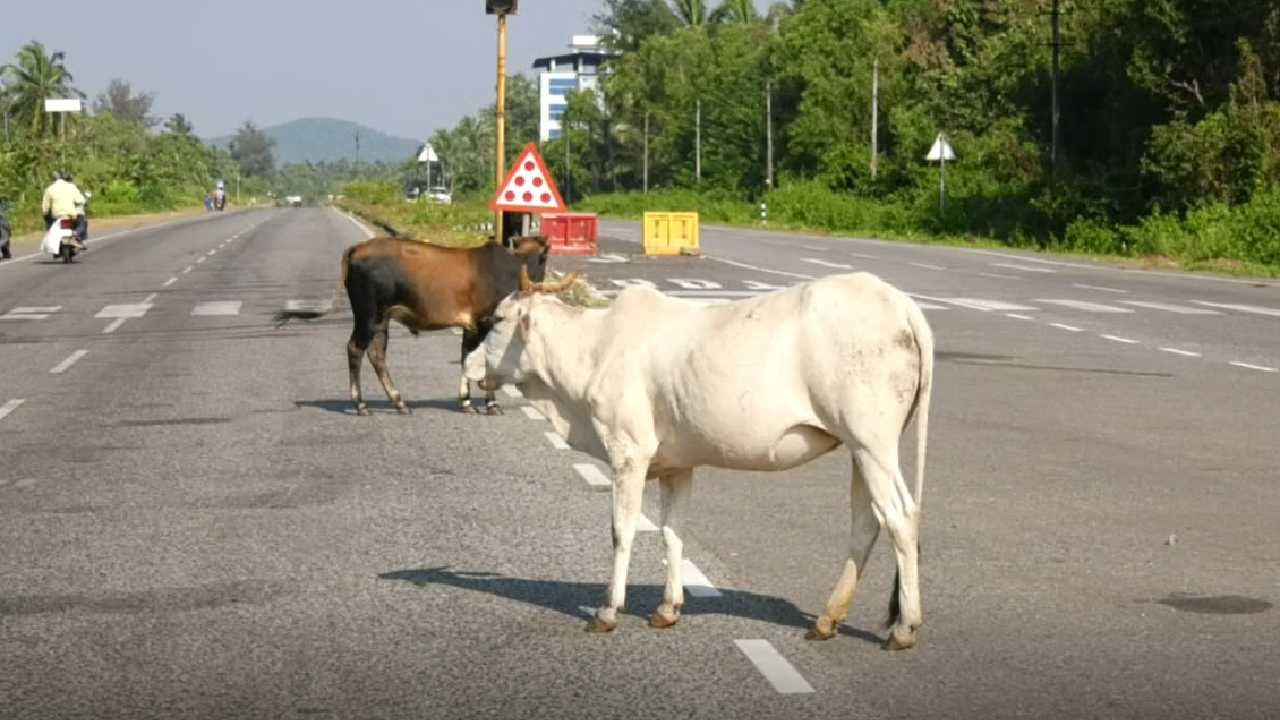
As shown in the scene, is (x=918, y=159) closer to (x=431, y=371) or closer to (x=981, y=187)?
(x=981, y=187)

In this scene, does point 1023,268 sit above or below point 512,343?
below

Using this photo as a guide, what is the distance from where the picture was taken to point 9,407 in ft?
53.7

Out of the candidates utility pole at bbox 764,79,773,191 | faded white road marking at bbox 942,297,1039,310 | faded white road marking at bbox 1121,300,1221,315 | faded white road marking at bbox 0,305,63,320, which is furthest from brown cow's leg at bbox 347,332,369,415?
utility pole at bbox 764,79,773,191

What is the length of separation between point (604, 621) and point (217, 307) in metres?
22.5

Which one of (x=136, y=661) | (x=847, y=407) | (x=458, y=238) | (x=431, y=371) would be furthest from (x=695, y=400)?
(x=458, y=238)

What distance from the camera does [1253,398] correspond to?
16656 mm

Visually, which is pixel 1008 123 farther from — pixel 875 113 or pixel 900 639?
pixel 900 639

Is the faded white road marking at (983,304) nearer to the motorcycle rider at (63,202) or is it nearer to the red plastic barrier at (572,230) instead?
the red plastic barrier at (572,230)

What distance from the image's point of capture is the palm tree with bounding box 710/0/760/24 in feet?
477

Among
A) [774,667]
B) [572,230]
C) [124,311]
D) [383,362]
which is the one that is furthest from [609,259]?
[774,667]

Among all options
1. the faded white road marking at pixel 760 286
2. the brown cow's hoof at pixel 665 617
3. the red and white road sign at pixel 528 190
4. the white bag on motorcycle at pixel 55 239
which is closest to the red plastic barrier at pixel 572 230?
the white bag on motorcycle at pixel 55 239

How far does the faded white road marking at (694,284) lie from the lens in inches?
1255

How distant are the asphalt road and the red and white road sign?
228 inches

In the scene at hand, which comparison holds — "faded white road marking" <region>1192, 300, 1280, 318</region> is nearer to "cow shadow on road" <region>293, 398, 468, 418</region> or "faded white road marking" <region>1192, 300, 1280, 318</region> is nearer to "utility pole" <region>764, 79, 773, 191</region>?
"cow shadow on road" <region>293, 398, 468, 418</region>
